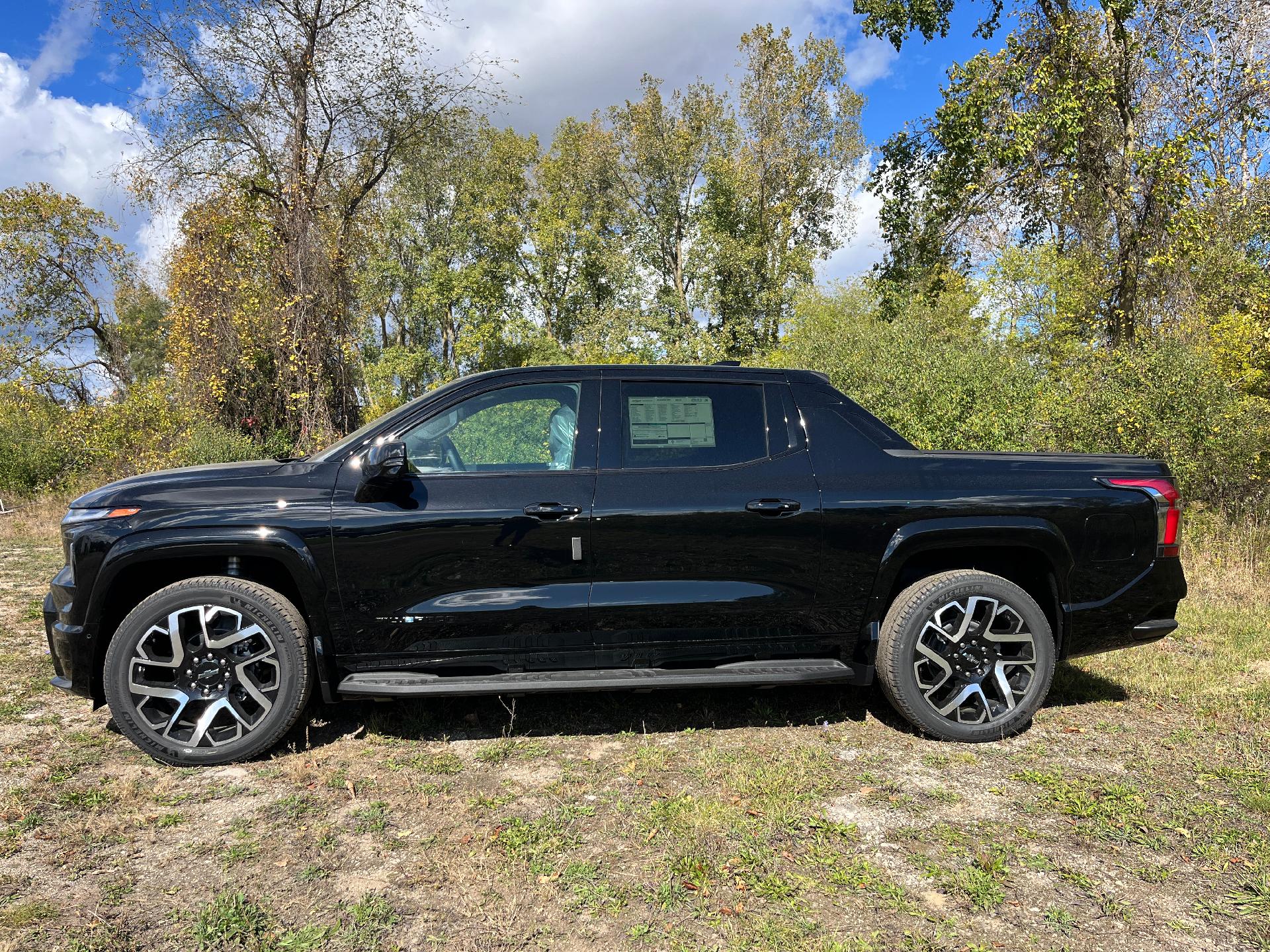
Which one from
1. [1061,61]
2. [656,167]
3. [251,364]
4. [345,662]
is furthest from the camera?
[656,167]

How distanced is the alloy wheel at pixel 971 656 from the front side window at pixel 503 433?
2040 millimetres

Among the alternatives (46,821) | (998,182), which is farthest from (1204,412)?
(46,821)

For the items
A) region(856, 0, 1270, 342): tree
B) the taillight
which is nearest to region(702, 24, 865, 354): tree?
region(856, 0, 1270, 342): tree

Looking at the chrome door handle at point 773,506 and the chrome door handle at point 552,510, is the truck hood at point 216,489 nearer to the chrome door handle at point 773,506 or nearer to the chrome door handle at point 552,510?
the chrome door handle at point 552,510

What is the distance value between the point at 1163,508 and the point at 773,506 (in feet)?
6.62

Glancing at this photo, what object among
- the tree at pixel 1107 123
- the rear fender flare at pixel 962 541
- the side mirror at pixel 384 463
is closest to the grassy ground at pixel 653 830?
the rear fender flare at pixel 962 541

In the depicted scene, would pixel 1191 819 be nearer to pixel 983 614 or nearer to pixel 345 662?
pixel 983 614

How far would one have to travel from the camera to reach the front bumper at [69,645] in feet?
12.3

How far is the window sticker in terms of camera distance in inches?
162

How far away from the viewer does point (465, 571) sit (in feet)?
12.5

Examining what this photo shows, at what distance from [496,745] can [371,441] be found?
1638 mm

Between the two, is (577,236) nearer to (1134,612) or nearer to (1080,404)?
(1080,404)

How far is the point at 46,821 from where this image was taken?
10.8ft

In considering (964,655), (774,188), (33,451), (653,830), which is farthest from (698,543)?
(774,188)
